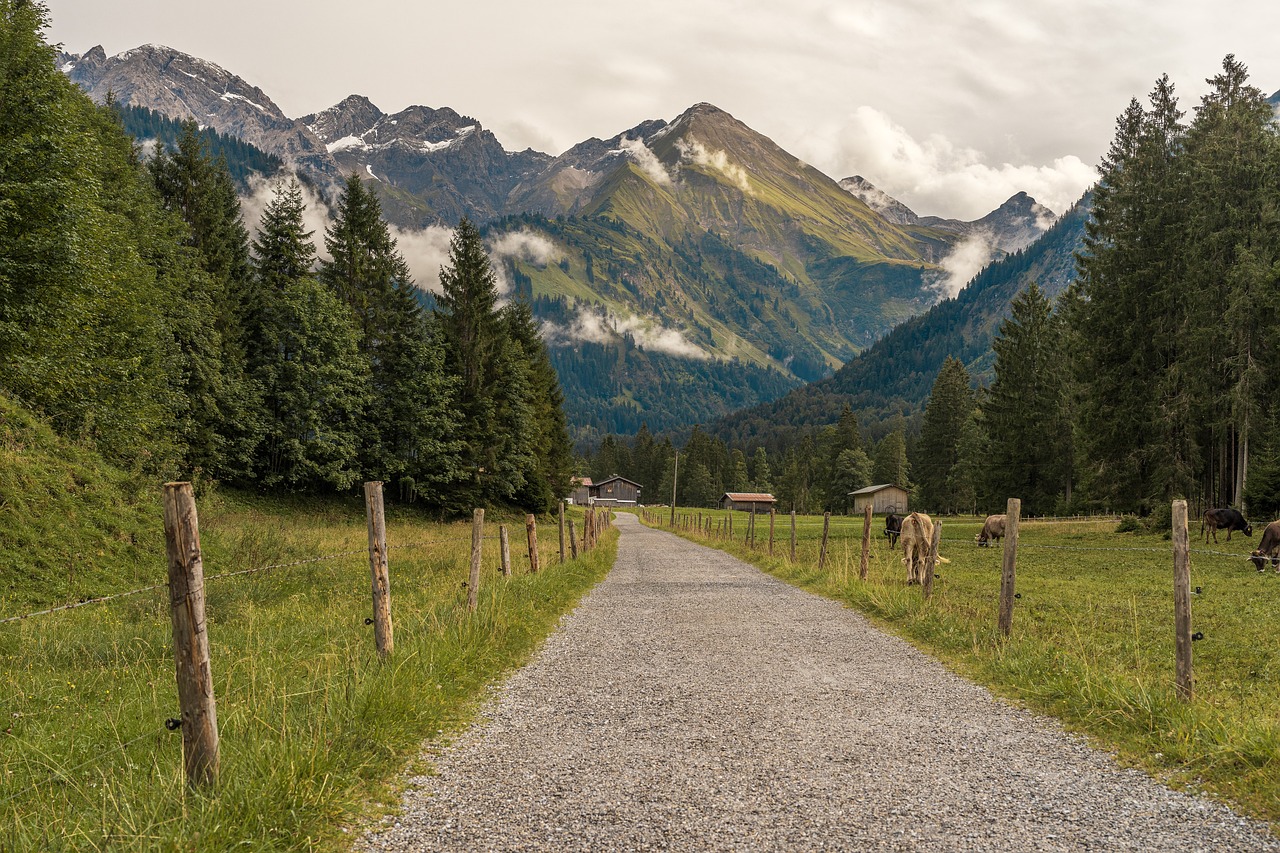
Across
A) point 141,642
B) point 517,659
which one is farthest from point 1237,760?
point 141,642

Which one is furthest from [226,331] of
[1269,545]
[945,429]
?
[945,429]

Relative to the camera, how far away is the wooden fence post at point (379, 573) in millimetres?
8602

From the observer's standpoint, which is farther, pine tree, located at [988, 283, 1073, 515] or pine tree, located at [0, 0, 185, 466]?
pine tree, located at [988, 283, 1073, 515]

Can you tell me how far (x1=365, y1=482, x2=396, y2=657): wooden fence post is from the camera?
8602mm

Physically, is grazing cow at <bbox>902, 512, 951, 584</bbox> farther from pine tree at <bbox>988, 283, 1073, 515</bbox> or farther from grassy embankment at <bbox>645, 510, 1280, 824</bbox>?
pine tree at <bbox>988, 283, 1073, 515</bbox>

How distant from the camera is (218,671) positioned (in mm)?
8930

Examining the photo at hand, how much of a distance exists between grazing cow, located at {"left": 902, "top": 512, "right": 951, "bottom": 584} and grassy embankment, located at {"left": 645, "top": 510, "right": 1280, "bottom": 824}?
562 mm

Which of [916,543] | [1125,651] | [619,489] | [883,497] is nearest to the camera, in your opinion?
[1125,651]

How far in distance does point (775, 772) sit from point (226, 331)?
45208 millimetres

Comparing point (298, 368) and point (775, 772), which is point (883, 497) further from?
point (775, 772)

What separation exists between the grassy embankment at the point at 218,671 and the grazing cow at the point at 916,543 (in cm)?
917

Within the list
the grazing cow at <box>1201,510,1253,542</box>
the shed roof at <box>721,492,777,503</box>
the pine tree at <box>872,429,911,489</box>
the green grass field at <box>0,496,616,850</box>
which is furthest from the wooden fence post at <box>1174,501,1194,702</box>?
the shed roof at <box>721,492,777,503</box>

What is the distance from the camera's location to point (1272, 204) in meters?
33.8

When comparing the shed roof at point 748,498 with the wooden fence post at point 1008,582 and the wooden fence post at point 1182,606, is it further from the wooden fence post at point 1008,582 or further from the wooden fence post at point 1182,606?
the wooden fence post at point 1182,606
